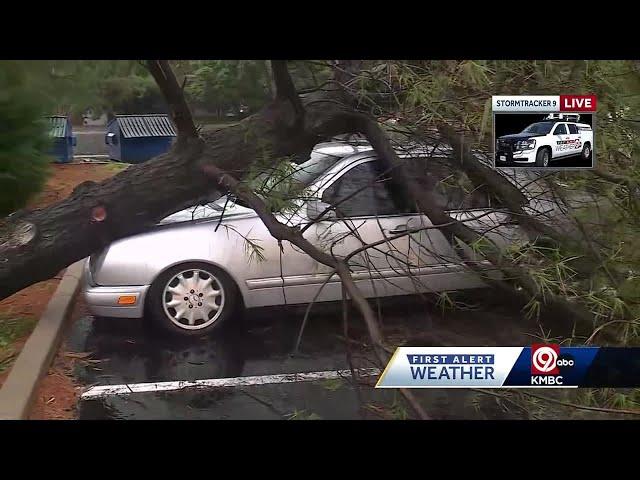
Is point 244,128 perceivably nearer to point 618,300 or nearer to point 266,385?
point 266,385

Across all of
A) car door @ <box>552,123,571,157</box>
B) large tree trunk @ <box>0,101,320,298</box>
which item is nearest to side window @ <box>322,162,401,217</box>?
large tree trunk @ <box>0,101,320,298</box>

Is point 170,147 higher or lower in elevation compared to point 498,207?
higher

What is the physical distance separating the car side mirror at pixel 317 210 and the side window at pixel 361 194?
26 mm

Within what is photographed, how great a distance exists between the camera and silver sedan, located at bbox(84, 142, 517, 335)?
11.8 feet

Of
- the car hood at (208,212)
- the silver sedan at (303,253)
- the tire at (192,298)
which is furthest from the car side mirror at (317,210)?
the tire at (192,298)

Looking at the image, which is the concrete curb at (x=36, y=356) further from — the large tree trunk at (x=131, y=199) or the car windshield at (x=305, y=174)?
the car windshield at (x=305, y=174)

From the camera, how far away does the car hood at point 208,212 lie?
3625 mm

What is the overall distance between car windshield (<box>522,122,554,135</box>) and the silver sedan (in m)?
0.42

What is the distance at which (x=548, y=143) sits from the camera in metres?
3.41

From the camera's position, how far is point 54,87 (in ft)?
10.8
